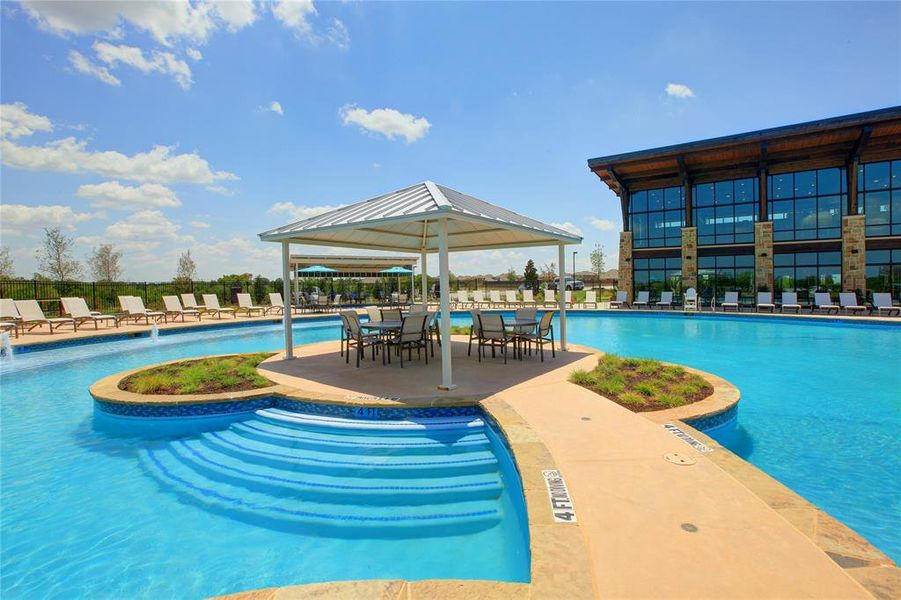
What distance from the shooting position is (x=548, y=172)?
61.5ft

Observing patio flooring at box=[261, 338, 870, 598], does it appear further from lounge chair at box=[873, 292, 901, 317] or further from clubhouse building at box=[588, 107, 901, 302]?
clubhouse building at box=[588, 107, 901, 302]

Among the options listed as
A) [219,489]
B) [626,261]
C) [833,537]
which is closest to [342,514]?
[219,489]

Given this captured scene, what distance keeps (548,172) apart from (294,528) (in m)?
18.2

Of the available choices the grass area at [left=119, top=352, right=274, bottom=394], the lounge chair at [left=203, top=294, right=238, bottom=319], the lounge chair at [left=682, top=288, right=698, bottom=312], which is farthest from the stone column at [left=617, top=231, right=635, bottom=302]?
the grass area at [left=119, top=352, right=274, bottom=394]

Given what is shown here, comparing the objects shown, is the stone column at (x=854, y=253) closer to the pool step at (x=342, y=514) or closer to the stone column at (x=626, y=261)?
the stone column at (x=626, y=261)

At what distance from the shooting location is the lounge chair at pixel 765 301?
680 inches

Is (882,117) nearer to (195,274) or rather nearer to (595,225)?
(595,225)

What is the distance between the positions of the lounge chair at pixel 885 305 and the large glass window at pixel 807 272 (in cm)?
177

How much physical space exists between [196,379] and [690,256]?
21293 millimetres

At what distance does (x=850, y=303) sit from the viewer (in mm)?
15805

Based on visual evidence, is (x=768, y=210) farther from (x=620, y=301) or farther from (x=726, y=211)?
(x=620, y=301)

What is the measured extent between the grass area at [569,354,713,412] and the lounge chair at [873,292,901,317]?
1532cm

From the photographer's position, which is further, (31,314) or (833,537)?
(31,314)

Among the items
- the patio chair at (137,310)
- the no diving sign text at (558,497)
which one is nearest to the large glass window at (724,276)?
the no diving sign text at (558,497)
